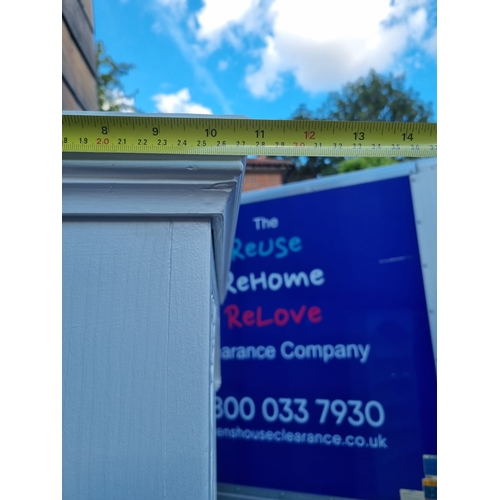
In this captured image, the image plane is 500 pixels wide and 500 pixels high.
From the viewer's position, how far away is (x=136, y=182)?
2.90ft

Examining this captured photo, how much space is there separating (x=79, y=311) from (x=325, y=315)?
1.68 m

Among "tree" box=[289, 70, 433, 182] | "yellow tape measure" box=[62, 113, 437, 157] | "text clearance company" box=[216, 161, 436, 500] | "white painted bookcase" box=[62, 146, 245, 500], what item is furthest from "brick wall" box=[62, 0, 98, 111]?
"tree" box=[289, 70, 433, 182]

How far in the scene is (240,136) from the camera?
1046mm

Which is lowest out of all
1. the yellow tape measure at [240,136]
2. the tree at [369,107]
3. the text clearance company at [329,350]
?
the text clearance company at [329,350]

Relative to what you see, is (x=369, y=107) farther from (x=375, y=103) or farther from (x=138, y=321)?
(x=138, y=321)

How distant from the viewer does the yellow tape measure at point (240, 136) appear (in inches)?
36.5

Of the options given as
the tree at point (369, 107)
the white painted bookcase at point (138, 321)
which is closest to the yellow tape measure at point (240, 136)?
the white painted bookcase at point (138, 321)

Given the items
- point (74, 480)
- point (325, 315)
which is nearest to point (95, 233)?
point (74, 480)

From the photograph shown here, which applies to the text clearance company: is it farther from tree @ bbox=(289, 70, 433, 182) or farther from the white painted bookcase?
tree @ bbox=(289, 70, 433, 182)

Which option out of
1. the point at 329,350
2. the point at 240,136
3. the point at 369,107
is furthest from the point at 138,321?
the point at 369,107

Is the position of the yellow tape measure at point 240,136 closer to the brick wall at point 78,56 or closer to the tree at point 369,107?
the brick wall at point 78,56

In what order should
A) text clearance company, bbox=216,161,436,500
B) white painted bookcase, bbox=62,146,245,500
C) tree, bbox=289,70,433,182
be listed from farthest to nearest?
tree, bbox=289,70,433,182 → text clearance company, bbox=216,161,436,500 → white painted bookcase, bbox=62,146,245,500

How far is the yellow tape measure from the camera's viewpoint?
0.93m
